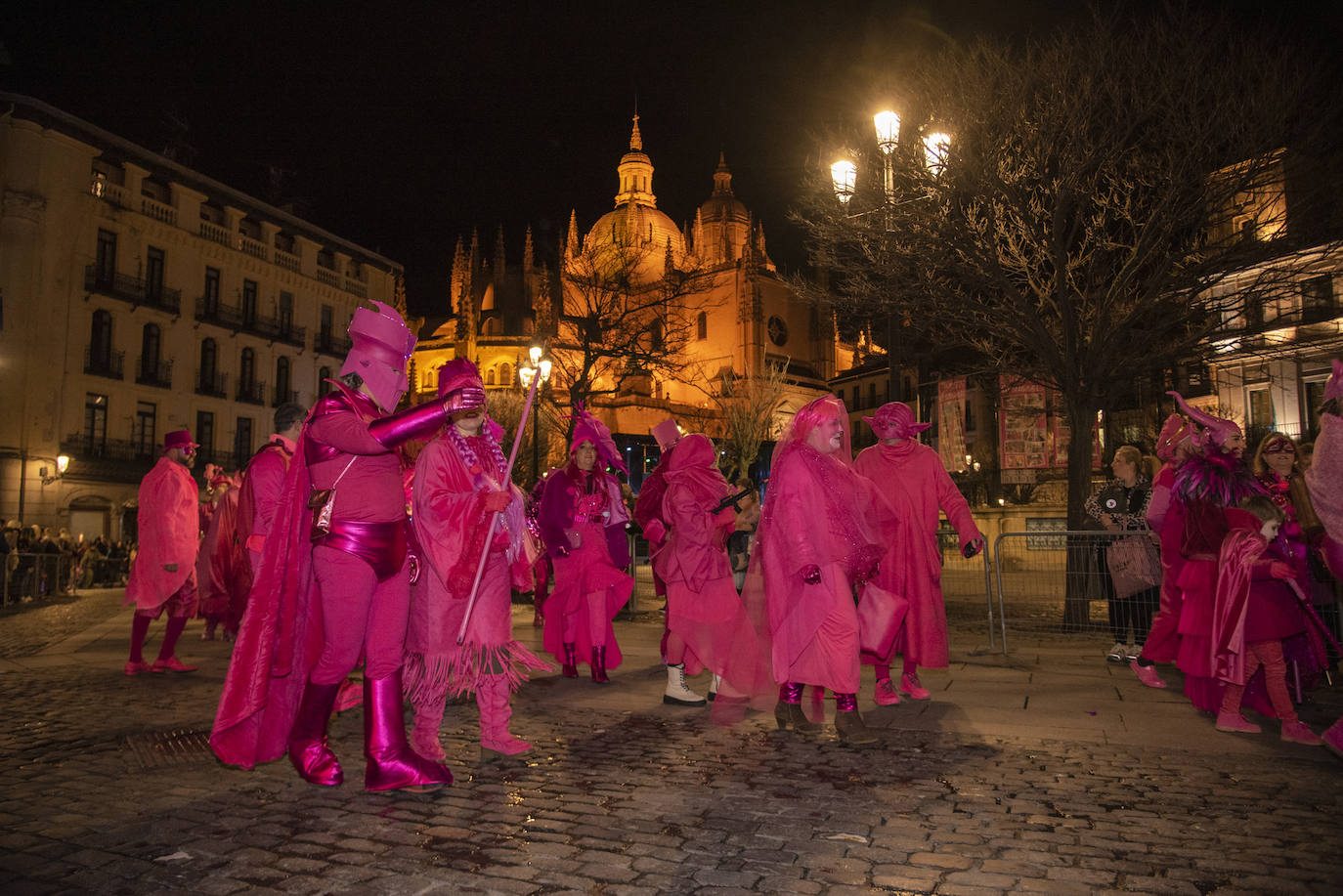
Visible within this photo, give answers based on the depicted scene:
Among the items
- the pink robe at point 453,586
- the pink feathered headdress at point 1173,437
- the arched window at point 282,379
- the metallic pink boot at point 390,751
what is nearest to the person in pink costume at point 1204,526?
the pink feathered headdress at point 1173,437

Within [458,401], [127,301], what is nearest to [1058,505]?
[458,401]

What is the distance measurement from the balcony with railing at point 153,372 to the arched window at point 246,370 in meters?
3.52

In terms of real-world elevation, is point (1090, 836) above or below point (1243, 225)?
below

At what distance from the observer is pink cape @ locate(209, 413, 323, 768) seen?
3910 mm

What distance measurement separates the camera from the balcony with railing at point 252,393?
39188 millimetres

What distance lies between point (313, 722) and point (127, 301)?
36.4 meters

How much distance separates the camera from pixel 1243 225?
10.1 metres

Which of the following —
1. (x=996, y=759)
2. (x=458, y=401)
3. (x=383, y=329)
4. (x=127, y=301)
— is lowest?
(x=996, y=759)

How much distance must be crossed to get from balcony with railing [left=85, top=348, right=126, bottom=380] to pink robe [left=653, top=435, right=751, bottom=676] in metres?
34.0

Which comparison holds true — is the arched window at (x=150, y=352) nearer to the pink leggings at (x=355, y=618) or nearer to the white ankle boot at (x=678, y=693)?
the white ankle boot at (x=678, y=693)

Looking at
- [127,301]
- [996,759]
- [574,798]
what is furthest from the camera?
[127,301]

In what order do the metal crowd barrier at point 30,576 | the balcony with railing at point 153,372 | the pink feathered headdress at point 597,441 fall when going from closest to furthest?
the pink feathered headdress at point 597,441, the metal crowd barrier at point 30,576, the balcony with railing at point 153,372

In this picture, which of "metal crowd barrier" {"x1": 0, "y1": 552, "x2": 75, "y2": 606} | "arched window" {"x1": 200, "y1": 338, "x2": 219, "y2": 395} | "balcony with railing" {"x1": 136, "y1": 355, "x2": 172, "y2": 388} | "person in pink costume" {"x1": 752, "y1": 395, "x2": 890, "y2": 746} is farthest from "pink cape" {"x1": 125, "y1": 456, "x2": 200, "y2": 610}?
"arched window" {"x1": 200, "y1": 338, "x2": 219, "y2": 395}

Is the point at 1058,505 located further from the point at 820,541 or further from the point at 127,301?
the point at 127,301
